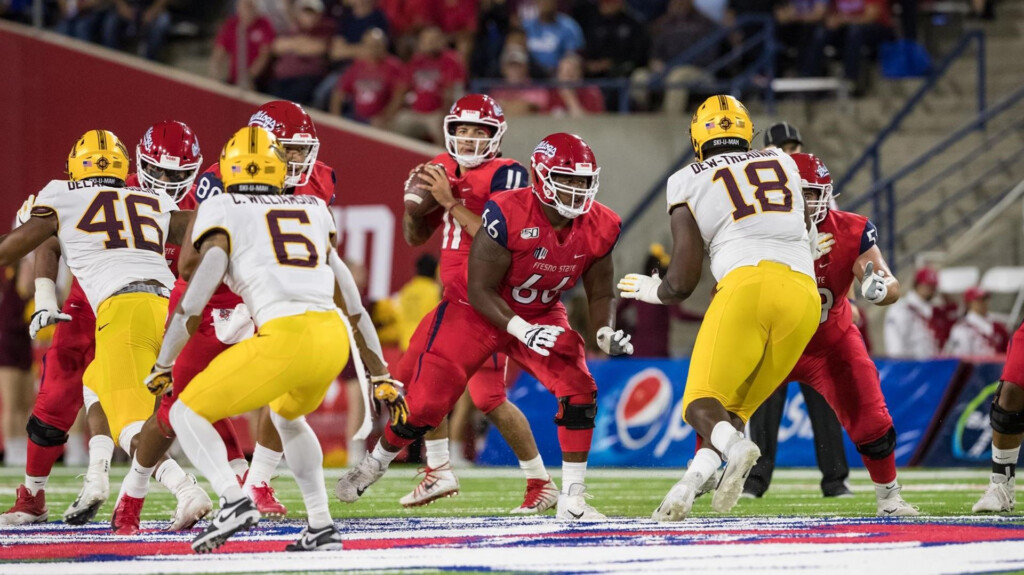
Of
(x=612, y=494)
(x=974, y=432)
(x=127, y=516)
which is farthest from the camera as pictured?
(x=974, y=432)

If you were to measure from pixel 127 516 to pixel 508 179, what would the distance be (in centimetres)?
277

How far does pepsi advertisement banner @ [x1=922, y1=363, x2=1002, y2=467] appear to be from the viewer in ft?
41.1

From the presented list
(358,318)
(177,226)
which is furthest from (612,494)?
(358,318)

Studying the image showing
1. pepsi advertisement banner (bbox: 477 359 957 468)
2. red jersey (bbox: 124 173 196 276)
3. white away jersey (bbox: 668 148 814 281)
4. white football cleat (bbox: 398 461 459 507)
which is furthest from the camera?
pepsi advertisement banner (bbox: 477 359 957 468)

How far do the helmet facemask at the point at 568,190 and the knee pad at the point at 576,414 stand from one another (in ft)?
2.87

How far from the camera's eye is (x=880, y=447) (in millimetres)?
7359

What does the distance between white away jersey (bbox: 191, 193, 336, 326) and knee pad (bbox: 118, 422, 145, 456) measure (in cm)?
138

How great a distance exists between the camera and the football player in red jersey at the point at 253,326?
7.25 meters

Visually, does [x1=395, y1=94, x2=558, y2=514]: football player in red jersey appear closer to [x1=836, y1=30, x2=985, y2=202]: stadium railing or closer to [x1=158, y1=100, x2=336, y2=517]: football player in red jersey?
[x1=158, y1=100, x2=336, y2=517]: football player in red jersey

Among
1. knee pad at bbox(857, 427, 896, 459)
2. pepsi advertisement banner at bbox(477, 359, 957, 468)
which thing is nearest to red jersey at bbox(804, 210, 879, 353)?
knee pad at bbox(857, 427, 896, 459)

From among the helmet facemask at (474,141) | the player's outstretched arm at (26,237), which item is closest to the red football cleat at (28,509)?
the player's outstretched arm at (26,237)

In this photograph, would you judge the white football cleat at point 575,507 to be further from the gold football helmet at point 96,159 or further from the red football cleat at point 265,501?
the gold football helmet at point 96,159

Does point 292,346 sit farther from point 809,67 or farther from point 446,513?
point 809,67

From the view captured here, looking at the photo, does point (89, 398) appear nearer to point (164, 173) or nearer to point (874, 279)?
point (164, 173)
